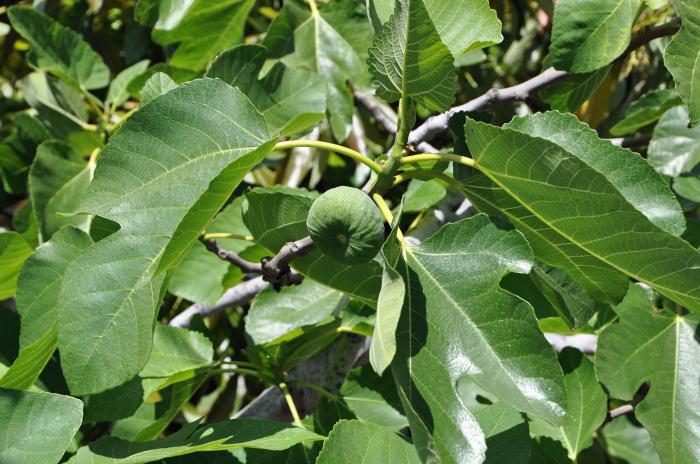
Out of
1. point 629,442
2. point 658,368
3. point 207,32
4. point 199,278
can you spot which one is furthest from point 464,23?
point 629,442

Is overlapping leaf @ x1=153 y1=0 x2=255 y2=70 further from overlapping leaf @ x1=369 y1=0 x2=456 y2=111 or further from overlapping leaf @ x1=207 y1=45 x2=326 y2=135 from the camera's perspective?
overlapping leaf @ x1=369 y1=0 x2=456 y2=111

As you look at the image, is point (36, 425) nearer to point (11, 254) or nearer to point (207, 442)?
point (207, 442)

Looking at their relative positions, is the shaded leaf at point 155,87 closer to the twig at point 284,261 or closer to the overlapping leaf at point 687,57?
the twig at point 284,261

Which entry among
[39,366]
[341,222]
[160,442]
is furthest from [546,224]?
[39,366]

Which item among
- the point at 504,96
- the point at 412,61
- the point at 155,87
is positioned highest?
the point at 412,61

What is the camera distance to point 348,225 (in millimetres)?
943

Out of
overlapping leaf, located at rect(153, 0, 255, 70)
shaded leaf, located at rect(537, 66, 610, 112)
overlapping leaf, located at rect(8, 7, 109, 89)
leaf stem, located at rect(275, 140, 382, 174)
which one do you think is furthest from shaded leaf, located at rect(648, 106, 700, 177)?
overlapping leaf, located at rect(8, 7, 109, 89)

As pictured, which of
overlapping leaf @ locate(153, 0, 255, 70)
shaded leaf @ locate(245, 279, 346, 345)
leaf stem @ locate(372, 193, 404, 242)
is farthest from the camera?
overlapping leaf @ locate(153, 0, 255, 70)

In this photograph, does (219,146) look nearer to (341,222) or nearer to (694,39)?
(341,222)

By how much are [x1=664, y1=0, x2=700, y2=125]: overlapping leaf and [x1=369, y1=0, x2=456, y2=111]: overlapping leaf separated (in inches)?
14.1

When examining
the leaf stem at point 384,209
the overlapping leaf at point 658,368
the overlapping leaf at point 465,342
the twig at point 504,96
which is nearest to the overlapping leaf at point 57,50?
the twig at point 504,96

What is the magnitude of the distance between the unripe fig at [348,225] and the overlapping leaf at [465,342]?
0.11m

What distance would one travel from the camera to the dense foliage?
3.08 ft

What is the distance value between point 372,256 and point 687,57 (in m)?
0.58
